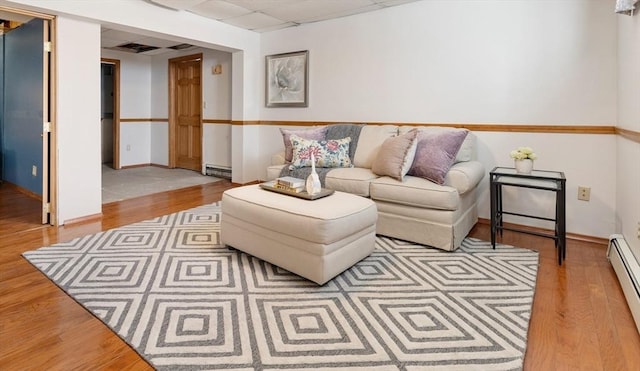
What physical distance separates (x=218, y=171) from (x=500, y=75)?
418 centimetres

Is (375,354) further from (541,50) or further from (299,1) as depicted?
(299,1)

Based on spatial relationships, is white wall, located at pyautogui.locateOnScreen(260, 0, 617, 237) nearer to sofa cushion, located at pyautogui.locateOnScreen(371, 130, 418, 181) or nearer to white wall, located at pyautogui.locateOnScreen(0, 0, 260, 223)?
sofa cushion, located at pyautogui.locateOnScreen(371, 130, 418, 181)

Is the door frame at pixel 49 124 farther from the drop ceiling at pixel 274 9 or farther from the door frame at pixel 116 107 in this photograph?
the door frame at pixel 116 107

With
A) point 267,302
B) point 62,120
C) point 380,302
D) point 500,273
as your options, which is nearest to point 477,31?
point 500,273

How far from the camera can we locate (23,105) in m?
3.71

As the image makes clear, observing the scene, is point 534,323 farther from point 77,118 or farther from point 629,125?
point 77,118

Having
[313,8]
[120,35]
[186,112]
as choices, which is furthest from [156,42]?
[313,8]

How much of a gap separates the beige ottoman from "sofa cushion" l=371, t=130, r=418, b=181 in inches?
24.4

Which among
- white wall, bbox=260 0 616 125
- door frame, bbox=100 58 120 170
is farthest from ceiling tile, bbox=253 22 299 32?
door frame, bbox=100 58 120 170

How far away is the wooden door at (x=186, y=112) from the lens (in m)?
6.19

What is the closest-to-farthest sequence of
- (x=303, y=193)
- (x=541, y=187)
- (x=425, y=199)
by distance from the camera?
(x=303, y=193) → (x=541, y=187) → (x=425, y=199)

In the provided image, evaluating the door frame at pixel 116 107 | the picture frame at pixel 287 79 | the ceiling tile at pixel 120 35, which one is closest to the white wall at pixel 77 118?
the ceiling tile at pixel 120 35

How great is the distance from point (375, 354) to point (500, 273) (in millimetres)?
1224

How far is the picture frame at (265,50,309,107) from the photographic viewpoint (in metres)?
4.62
